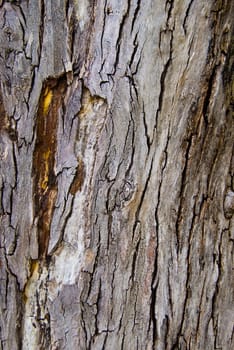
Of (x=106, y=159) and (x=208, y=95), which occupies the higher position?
(x=208, y=95)

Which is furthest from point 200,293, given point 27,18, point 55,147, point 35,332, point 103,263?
point 27,18

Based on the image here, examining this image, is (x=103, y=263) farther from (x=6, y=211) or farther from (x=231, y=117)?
(x=231, y=117)

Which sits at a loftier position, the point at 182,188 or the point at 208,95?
the point at 208,95

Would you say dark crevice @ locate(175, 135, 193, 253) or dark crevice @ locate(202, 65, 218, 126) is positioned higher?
dark crevice @ locate(202, 65, 218, 126)

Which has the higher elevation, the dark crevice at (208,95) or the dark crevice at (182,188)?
the dark crevice at (208,95)

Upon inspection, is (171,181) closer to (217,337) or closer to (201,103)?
(201,103)

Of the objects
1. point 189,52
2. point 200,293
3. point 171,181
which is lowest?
point 200,293

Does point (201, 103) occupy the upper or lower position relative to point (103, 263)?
upper

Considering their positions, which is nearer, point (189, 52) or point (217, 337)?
point (189, 52)
